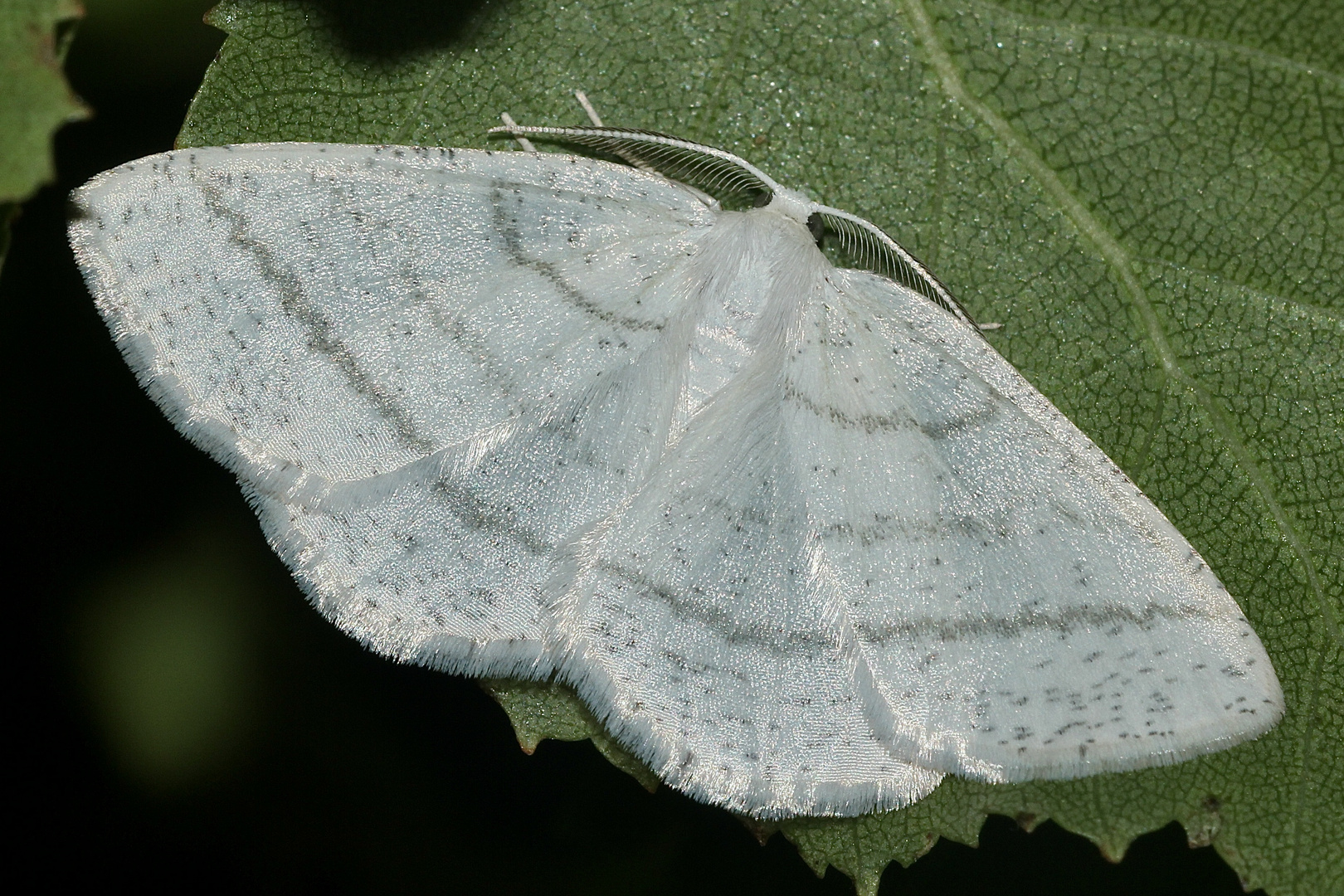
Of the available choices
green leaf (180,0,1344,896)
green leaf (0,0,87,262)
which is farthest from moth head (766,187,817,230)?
green leaf (0,0,87,262)

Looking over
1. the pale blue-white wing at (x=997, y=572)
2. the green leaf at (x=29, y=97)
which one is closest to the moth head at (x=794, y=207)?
the pale blue-white wing at (x=997, y=572)

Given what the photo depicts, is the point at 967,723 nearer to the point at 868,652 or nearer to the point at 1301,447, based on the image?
the point at 868,652

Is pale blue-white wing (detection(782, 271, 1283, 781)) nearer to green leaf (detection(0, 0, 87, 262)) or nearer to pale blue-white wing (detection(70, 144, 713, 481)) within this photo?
pale blue-white wing (detection(70, 144, 713, 481))

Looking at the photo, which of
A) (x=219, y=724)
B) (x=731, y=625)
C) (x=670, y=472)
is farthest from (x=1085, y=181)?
(x=219, y=724)

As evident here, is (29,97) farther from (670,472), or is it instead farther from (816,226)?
(816,226)

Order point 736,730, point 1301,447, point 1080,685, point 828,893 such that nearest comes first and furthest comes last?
point 1080,685, point 736,730, point 1301,447, point 828,893

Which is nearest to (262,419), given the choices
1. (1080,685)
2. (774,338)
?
(774,338)
